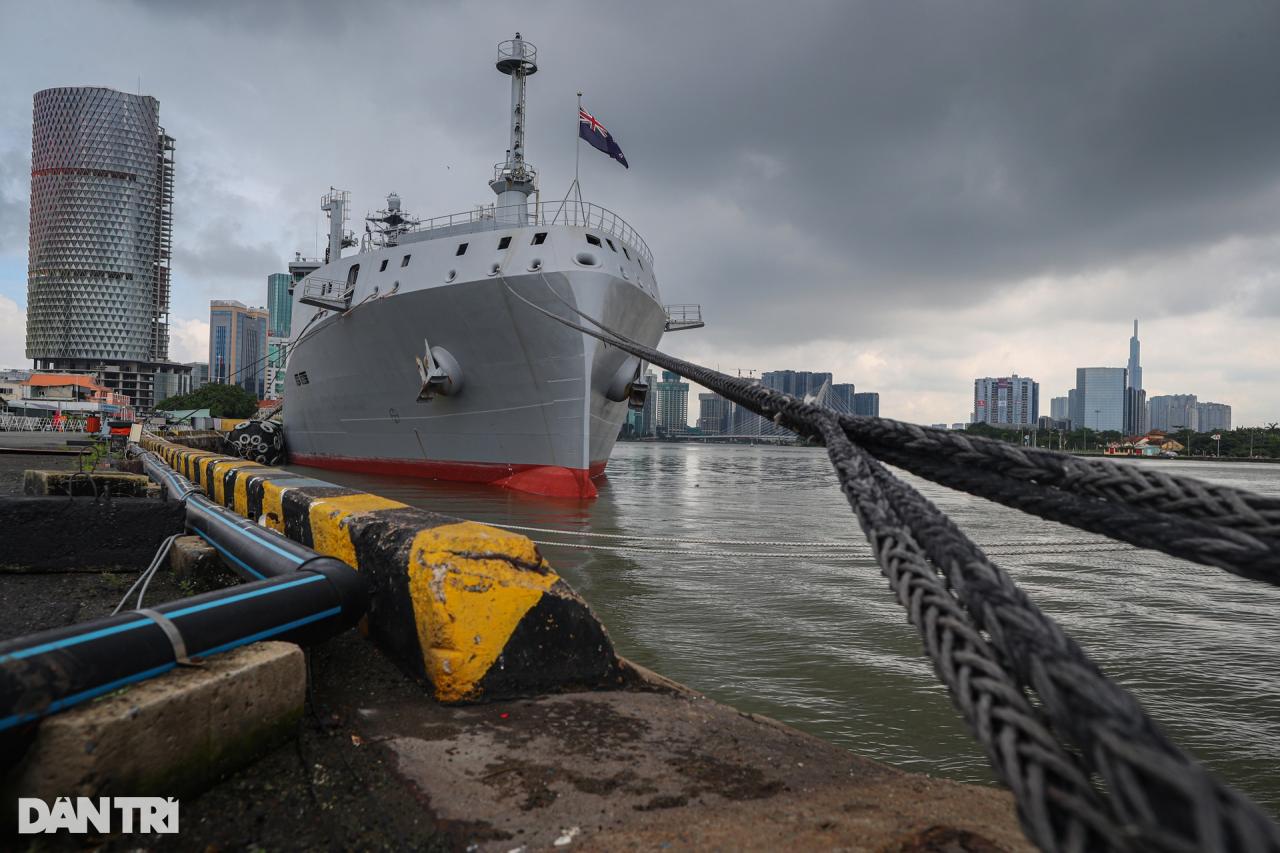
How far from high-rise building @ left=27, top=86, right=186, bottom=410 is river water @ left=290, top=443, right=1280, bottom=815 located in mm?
134739

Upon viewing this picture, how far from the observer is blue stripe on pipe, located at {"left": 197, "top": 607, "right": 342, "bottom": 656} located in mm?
1873

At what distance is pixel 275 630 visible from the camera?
207 centimetres

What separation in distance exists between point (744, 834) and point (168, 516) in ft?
13.4

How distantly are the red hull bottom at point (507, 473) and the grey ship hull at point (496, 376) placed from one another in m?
0.03

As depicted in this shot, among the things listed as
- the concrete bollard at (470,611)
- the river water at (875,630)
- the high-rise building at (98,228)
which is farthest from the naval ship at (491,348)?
the high-rise building at (98,228)

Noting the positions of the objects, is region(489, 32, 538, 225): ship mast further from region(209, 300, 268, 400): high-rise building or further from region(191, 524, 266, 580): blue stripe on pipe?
region(209, 300, 268, 400): high-rise building

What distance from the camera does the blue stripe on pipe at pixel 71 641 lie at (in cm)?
147

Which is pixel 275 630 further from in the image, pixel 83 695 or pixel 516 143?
pixel 516 143

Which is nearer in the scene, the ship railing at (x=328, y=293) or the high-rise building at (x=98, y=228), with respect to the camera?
the ship railing at (x=328, y=293)

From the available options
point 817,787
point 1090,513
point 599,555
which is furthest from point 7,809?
point 599,555

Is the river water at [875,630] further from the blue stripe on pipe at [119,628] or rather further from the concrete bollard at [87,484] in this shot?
the concrete bollard at [87,484]

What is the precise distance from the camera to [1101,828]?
2.69 ft

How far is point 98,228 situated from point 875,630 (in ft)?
477

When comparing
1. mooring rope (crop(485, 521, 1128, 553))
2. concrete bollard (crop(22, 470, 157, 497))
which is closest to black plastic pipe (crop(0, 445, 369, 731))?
concrete bollard (crop(22, 470, 157, 497))
